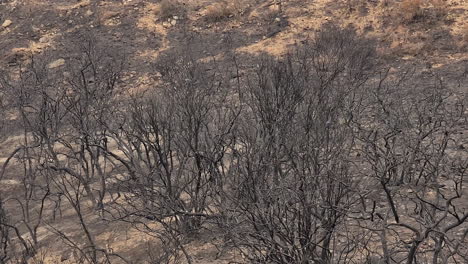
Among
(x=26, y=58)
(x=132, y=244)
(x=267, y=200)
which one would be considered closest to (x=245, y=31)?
(x=26, y=58)

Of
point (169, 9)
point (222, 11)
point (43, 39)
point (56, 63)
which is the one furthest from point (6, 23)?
point (222, 11)

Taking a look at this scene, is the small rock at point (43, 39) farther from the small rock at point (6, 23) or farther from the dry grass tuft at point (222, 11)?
the dry grass tuft at point (222, 11)

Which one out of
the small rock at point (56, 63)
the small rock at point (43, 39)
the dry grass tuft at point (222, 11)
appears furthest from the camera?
the small rock at point (43, 39)

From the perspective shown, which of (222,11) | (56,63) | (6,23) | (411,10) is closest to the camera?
(411,10)

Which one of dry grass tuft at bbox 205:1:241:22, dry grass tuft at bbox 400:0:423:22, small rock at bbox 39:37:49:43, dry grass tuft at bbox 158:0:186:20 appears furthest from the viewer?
small rock at bbox 39:37:49:43

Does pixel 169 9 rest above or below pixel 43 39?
above

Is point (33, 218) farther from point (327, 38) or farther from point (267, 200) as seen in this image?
point (327, 38)

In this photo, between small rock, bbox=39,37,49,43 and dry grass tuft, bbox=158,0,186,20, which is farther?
small rock, bbox=39,37,49,43

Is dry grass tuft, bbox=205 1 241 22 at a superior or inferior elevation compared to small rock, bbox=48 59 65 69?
superior

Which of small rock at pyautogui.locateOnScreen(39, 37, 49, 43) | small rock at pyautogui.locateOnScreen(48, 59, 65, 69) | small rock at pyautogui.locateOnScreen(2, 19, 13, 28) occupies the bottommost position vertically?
small rock at pyautogui.locateOnScreen(48, 59, 65, 69)

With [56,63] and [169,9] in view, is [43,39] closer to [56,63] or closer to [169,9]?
[56,63]

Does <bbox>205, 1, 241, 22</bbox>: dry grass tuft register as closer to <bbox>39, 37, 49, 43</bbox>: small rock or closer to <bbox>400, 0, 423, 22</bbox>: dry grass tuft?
<bbox>400, 0, 423, 22</bbox>: dry grass tuft

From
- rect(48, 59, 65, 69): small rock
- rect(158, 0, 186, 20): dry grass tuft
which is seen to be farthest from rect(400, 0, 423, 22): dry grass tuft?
rect(48, 59, 65, 69): small rock

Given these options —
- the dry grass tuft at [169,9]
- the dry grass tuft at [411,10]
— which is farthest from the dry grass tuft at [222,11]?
the dry grass tuft at [411,10]
